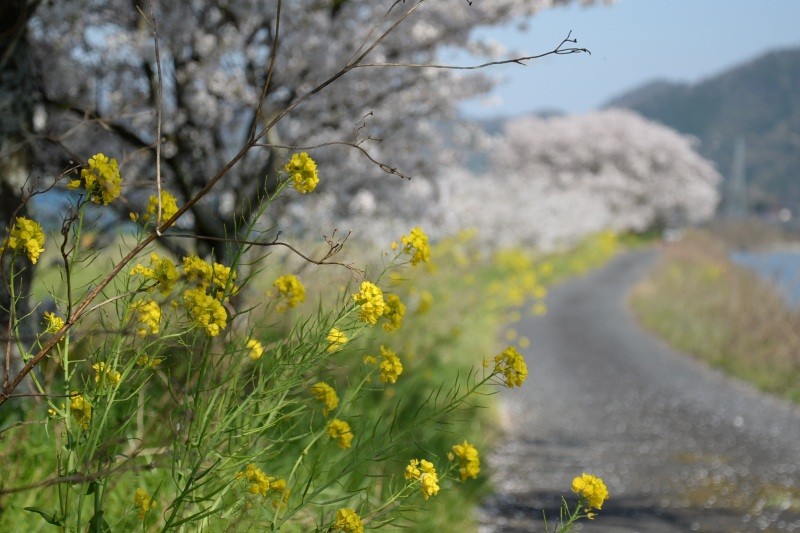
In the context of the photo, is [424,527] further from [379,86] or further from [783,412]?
[783,412]

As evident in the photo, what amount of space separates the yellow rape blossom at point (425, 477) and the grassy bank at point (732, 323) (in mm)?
8487

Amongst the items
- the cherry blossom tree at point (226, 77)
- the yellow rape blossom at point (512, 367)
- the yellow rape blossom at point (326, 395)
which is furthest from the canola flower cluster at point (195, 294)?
the cherry blossom tree at point (226, 77)

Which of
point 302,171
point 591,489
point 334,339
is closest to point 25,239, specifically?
point 302,171

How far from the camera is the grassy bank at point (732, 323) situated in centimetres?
1014

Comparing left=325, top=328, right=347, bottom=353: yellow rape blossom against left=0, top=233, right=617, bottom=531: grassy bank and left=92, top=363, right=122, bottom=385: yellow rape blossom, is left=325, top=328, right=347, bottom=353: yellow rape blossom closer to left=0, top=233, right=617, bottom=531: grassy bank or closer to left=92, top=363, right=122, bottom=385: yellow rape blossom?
left=0, top=233, right=617, bottom=531: grassy bank

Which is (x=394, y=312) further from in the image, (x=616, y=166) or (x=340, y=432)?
(x=616, y=166)

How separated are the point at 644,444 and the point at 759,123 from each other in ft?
237

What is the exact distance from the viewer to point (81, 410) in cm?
172

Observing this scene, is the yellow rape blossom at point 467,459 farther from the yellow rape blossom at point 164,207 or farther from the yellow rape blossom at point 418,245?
the yellow rape blossom at point 164,207

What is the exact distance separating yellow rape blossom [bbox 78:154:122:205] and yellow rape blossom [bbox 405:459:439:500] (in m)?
0.88

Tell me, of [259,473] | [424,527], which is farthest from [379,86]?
[259,473]

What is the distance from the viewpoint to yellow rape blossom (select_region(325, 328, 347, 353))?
72.0 inches

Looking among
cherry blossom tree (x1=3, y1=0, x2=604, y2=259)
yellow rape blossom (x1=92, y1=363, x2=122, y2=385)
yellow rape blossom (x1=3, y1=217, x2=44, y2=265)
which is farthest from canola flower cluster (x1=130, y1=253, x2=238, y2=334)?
cherry blossom tree (x1=3, y1=0, x2=604, y2=259)

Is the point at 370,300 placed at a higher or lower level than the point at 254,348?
higher
